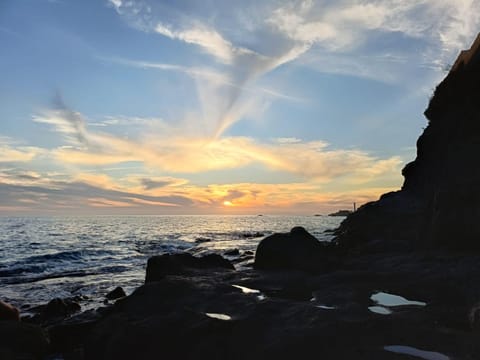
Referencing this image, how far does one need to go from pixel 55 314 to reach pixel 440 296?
43.5 ft

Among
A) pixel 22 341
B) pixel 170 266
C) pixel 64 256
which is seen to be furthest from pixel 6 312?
pixel 64 256

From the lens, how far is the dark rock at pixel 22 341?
358 inches

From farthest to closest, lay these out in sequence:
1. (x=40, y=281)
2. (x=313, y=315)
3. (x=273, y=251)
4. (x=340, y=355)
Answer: (x=40, y=281), (x=273, y=251), (x=313, y=315), (x=340, y=355)

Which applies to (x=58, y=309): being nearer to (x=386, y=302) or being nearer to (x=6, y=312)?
(x=6, y=312)

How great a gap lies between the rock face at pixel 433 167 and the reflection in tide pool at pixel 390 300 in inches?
285

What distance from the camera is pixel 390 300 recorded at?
1047 centimetres

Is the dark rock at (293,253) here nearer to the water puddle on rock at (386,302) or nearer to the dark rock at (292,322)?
the dark rock at (292,322)

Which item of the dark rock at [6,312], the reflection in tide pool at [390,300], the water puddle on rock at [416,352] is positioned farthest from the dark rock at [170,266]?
the water puddle on rock at [416,352]

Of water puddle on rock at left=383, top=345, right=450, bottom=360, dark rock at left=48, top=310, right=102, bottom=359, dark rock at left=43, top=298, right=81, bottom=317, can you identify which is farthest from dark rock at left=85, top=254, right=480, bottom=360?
dark rock at left=43, top=298, right=81, bottom=317

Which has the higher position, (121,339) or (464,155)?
(464,155)

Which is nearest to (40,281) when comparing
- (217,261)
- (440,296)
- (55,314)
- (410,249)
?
(55,314)

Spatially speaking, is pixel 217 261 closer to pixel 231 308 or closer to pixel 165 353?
pixel 231 308

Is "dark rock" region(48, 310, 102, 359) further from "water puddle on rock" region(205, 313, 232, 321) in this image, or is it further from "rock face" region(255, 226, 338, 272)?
"rock face" region(255, 226, 338, 272)

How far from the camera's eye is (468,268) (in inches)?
482
